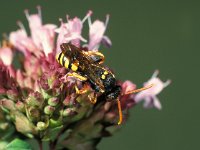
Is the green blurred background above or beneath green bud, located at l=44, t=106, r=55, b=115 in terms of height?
above

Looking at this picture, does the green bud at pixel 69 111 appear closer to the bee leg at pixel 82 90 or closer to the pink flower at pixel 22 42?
the bee leg at pixel 82 90

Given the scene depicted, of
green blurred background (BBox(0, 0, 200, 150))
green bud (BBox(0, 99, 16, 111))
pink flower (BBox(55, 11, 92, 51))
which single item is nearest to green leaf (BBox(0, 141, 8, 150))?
green bud (BBox(0, 99, 16, 111))

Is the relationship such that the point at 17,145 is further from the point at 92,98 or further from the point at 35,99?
the point at 92,98

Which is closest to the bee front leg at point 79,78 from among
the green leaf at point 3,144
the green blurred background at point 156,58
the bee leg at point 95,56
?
the bee leg at point 95,56

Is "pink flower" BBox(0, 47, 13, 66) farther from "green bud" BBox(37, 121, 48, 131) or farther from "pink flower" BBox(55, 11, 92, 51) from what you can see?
"green bud" BBox(37, 121, 48, 131)

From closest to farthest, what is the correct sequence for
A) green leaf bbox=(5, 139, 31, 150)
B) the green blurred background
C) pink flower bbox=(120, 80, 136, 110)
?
green leaf bbox=(5, 139, 31, 150)
pink flower bbox=(120, 80, 136, 110)
the green blurred background

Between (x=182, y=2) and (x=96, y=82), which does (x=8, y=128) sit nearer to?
(x=96, y=82)

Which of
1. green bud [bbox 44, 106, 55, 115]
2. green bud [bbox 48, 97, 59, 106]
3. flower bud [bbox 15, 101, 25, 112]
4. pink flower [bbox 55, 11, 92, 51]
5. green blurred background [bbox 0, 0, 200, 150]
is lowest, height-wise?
green bud [bbox 44, 106, 55, 115]

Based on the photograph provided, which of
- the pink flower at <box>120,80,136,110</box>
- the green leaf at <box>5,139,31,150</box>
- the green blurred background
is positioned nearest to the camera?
the green leaf at <box>5,139,31,150</box>
